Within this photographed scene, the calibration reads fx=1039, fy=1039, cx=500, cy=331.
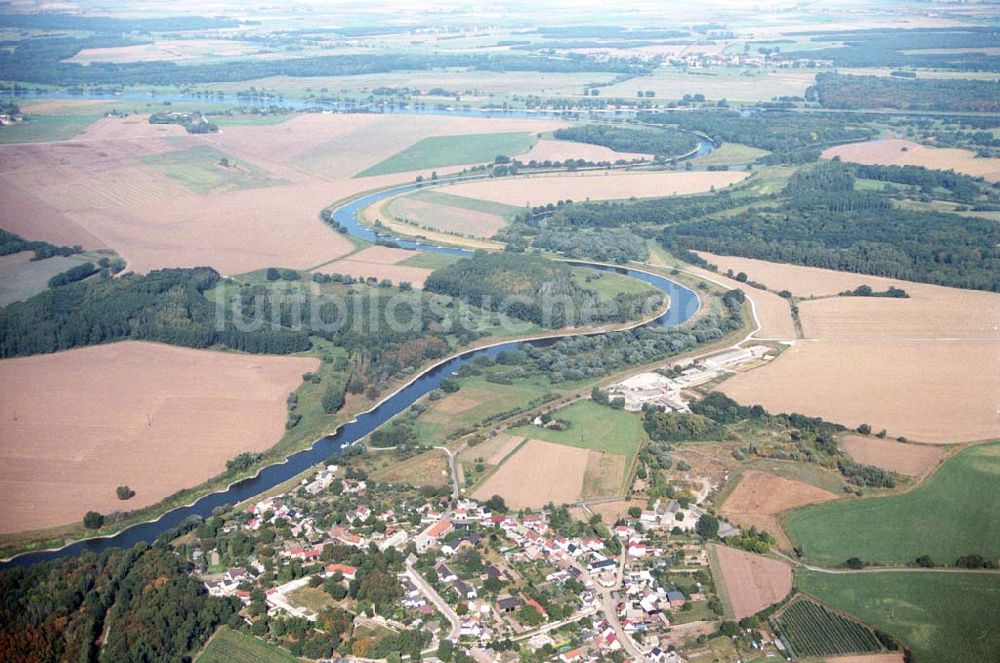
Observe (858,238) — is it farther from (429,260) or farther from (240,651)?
(240,651)

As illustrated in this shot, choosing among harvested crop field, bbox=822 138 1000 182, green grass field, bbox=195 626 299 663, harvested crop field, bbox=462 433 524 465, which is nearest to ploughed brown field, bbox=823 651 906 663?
green grass field, bbox=195 626 299 663

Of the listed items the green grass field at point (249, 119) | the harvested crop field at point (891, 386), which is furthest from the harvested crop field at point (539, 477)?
the green grass field at point (249, 119)

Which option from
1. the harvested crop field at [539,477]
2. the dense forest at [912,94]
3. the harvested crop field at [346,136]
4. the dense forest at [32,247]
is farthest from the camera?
the dense forest at [912,94]

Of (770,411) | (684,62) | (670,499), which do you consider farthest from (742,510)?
(684,62)

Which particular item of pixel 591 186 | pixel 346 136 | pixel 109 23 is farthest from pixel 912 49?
pixel 109 23

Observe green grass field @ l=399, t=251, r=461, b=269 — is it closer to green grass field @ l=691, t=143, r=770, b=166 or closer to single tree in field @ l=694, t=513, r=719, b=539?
single tree in field @ l=694, t=513, r=719, b=539

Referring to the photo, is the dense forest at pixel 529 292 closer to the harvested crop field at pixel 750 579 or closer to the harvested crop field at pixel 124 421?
the harvested crop field at pixel 124 421
